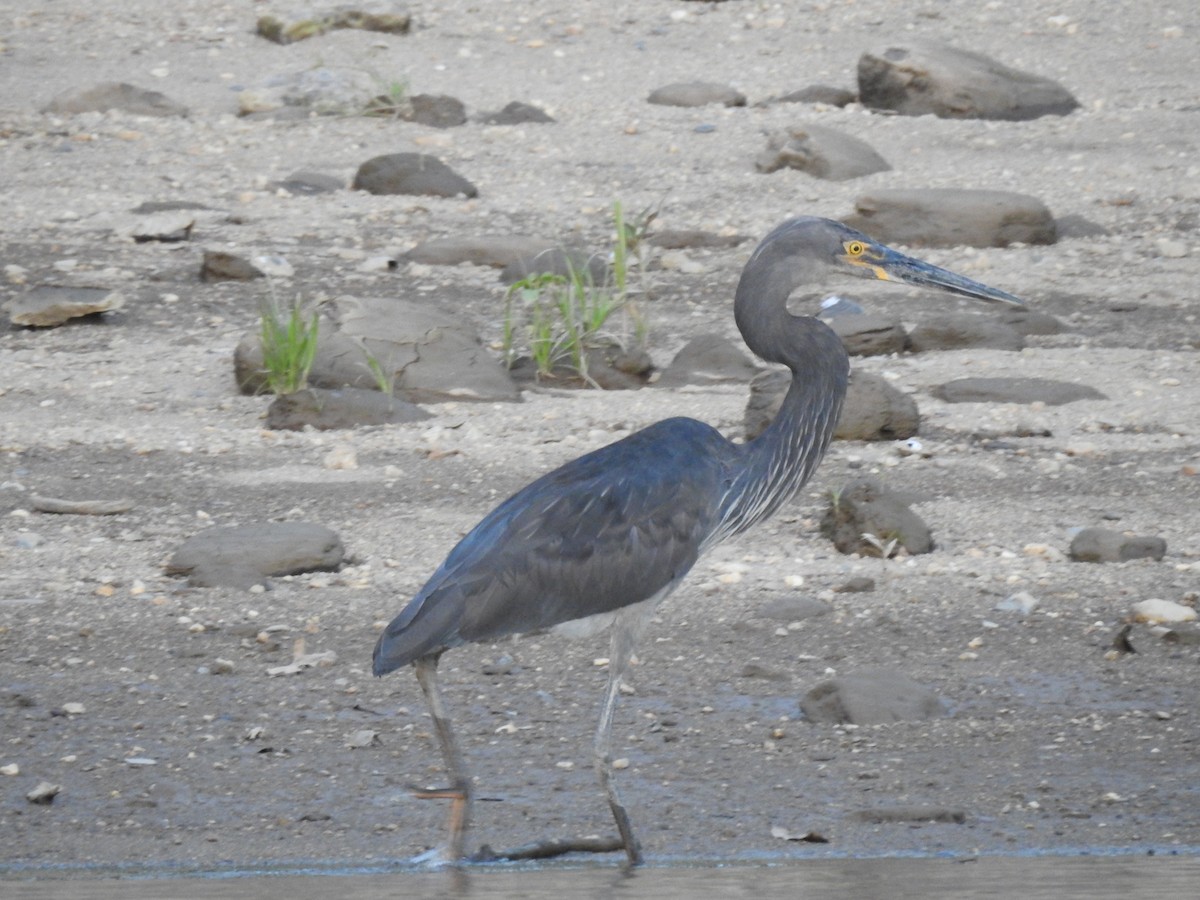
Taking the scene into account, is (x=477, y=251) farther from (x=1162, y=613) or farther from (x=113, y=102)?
(x=1162, y=613)

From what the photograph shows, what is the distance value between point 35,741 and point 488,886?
1.38 metres

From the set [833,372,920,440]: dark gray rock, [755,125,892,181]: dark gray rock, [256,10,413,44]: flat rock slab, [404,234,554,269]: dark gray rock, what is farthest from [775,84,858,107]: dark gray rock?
[833,372,920,440]: dark gray rock

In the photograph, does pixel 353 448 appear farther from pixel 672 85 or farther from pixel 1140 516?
pixel 672 85

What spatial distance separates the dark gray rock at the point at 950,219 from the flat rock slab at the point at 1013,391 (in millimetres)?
1981

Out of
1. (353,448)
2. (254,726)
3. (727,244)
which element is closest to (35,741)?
(254,726)

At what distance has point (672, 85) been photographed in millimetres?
12641

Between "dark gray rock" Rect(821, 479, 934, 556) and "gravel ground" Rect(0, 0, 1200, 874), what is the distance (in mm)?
86

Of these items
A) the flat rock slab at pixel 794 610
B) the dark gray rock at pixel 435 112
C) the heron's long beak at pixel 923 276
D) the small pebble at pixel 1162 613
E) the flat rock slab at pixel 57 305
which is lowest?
the dark gray rock at pixel 435 112

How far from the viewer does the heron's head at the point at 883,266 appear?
4883 millimetres

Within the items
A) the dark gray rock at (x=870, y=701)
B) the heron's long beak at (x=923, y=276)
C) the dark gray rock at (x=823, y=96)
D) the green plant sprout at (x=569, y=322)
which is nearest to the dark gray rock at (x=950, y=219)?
the green plant sprout at (x=569, y=322)

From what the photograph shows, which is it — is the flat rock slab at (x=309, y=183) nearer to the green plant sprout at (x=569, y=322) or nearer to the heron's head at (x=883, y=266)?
the green plant sprout at (x=569, y=322)

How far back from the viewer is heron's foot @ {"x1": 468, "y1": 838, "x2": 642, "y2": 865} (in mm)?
4262

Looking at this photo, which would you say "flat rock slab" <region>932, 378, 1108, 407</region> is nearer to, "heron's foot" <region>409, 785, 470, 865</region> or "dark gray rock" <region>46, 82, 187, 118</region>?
"heron's foot" <region>409, 785, 470, 865</region>

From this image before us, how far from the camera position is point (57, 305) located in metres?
8.33
